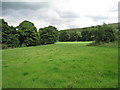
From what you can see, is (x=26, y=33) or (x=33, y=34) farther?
(x=33, y=34)

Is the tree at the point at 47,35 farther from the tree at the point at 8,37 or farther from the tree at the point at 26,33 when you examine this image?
the tree at the point at 8,37

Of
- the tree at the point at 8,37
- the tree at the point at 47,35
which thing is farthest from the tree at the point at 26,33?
the tree at the point at 47,35

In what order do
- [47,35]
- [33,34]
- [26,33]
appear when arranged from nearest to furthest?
[26,33] < [33,34] < [47,35]

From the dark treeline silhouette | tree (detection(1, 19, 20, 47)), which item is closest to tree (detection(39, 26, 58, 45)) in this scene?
the dark treeline silhouette

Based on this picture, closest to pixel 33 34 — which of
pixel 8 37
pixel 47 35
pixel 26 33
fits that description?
pixel 26 33

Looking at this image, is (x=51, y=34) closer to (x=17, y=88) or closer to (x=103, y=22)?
(x=103, y=22)

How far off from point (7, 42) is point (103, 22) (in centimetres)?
1946

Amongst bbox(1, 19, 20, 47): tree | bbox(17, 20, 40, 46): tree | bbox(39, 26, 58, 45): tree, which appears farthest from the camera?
bbox(39, 26, 58, 45): tree

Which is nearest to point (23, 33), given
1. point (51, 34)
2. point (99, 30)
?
point (51, 34)

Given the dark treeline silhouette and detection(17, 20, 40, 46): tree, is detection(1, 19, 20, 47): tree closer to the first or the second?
the dark treeline silhouette

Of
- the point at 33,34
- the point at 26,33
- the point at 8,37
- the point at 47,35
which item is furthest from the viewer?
the point at 47,35

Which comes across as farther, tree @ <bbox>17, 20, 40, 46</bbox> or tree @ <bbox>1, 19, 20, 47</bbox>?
tree @ <bbox>17, 20, 40, 46</bbox>

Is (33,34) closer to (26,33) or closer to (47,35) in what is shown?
(26,33)

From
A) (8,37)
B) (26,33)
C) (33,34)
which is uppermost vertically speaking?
(26,33)
